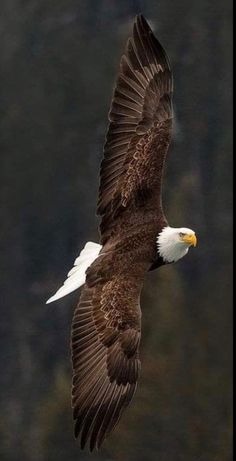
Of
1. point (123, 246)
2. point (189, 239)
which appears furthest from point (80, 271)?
point (189, 239)

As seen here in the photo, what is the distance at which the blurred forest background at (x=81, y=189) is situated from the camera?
27.0 m

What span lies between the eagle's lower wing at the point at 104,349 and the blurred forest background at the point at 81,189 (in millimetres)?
16113

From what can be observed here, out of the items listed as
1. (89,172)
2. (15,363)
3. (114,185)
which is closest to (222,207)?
(89,172)

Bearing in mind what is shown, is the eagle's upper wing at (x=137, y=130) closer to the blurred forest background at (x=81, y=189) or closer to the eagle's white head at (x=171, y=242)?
the eagle's white head at (x=171, y=242)

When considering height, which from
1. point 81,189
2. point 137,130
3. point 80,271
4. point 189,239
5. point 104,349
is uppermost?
point 81,189

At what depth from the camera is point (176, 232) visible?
9703 millimetres

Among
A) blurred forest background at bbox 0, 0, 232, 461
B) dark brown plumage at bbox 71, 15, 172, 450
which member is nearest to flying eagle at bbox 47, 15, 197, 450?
dark brown plumage at bbox 71, 15, 172, 450

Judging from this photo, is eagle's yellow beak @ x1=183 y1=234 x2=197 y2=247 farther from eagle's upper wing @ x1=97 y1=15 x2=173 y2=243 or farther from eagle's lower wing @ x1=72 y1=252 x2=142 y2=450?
eagle's lower wing @ x1=72 y1=252 x2=142 y2=450

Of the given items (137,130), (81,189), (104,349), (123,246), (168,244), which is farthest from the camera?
(81,189)

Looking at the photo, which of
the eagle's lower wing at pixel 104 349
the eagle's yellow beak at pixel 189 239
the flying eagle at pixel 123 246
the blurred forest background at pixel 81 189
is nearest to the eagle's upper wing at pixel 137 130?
the flying eagle at pixel 123 246

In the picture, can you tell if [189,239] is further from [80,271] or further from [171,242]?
[80,271]

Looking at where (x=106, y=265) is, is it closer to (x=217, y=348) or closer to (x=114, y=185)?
(x=114, y=185)

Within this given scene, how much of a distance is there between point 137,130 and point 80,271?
91 cm

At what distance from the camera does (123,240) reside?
9.57m
